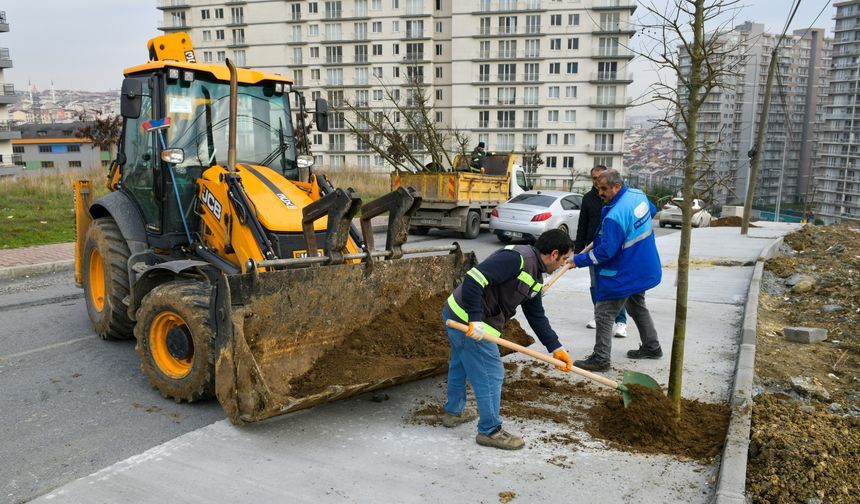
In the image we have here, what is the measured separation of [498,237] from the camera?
17469mm

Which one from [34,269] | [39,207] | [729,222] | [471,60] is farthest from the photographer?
[471,60]

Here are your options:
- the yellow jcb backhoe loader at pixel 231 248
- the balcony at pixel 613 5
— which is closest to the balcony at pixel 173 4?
the balcony at pixel 613 5

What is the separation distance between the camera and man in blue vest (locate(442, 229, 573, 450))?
423 centimetres

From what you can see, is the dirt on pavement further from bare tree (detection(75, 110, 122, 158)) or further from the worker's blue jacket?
bare tree (detection(75, 110, 122, 158))

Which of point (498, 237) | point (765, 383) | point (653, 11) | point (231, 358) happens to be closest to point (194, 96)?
point (231, 358)

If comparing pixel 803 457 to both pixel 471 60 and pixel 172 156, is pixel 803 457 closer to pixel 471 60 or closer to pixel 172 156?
pixel 172 156

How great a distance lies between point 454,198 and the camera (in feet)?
55.0

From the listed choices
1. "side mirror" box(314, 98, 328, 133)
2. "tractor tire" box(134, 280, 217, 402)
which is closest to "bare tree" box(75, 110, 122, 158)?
"side mirror" box(314, 98, 328, 133)

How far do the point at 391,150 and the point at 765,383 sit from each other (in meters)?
15.9

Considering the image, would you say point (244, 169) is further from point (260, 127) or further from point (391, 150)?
point (391, 150)

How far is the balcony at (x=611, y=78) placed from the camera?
6925cm

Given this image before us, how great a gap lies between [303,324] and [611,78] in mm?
70405

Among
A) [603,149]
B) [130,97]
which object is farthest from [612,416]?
[603,149]

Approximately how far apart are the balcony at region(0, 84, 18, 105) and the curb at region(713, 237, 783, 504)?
70.3 metres
